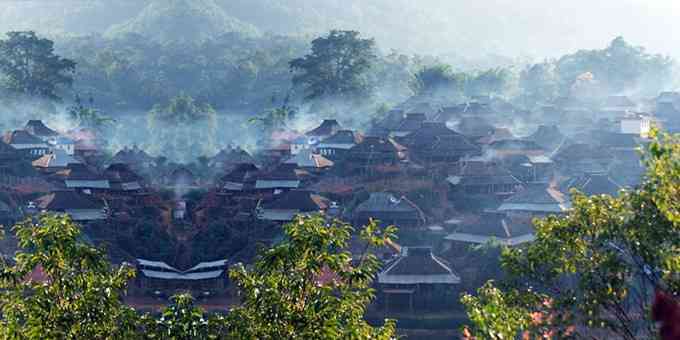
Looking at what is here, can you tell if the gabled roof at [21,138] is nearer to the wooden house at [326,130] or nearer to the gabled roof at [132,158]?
the gabled roof at [132,158]

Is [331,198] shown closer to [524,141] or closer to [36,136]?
[524,141]

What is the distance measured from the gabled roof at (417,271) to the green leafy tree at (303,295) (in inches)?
1203

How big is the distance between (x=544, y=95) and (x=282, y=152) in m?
64.4

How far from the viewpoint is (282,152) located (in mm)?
91688

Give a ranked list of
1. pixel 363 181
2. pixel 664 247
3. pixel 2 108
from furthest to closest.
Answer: pixel 2 108 → pixel 363 181 → pixel 664 247

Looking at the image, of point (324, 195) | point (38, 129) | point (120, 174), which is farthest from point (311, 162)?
point (38, 129)

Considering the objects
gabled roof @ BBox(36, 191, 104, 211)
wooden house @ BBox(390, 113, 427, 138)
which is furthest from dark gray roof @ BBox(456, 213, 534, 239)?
wooden house @ BBox(390, 113, 427, 138)

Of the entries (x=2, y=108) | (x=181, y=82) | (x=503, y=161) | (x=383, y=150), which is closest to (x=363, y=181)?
(x=383, y=150)

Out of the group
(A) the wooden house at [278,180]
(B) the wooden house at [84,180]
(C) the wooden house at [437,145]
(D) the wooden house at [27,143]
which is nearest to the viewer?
(B) the wooden house at [84,180]

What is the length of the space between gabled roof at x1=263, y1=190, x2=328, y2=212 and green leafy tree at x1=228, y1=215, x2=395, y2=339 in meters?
44.4

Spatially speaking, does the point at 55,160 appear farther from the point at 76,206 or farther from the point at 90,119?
the point at 90,119

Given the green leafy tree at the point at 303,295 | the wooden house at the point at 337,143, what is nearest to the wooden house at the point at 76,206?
the wooden house at the point at 337,143

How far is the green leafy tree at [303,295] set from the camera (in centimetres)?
1592

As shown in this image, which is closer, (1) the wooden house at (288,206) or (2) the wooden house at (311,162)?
(1) the wooden house at (288,206)
